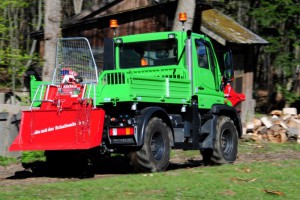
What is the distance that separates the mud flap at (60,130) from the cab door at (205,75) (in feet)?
9.98

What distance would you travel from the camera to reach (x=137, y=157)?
11.3 metres

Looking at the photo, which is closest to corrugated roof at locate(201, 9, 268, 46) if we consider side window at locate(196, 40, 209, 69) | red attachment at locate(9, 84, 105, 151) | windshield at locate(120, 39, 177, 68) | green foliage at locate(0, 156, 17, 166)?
side window at locate(196, 40, 209, 69)

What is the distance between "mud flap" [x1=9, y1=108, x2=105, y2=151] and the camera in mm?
10586

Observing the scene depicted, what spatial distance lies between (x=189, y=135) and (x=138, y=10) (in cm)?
1118

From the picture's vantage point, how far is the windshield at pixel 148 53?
13164 millimetres

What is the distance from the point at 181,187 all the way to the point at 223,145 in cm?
500

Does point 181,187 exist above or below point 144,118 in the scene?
below

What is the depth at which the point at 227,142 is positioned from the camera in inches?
559

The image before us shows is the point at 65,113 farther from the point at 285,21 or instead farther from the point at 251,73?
the point at 285,21

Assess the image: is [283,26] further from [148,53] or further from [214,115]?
[148,53]

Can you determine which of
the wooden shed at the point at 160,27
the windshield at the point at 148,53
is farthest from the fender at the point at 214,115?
the wooden shed at the point at 160,27

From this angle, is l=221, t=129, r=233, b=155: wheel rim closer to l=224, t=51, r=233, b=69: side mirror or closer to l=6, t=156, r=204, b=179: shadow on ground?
l=6, t=156, r=204, b=179: shadow on ground

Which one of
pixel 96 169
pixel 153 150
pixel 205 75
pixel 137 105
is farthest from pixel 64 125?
pixel 205 75

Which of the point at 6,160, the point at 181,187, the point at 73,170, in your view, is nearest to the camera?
the point at 181,187
